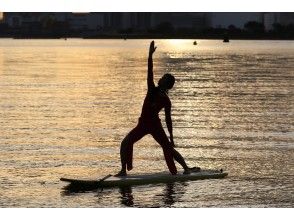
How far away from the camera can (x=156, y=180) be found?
15.8 m

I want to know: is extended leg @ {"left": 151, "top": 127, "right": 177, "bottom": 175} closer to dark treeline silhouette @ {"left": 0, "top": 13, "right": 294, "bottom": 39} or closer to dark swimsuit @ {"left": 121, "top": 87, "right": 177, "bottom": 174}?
dark swimsuit @ {"left": 121, "top": 87, "right": 177, "bottom": 174}

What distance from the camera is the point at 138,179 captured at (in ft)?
51.1

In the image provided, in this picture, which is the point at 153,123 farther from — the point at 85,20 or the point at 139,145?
the point at 85,20

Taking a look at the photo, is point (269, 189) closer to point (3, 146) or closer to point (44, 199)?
point (44, 199)

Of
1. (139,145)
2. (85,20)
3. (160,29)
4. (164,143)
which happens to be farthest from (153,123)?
(85,20)

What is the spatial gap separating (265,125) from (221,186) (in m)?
11.0

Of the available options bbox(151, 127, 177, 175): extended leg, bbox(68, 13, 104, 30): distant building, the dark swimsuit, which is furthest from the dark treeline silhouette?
the dark swimsuit

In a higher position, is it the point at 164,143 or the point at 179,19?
the point at 179,19

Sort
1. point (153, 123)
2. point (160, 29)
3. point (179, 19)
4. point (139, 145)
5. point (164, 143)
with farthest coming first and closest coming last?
1. point (160, 29)
2. point (179, 19)
3. point (139, 145)
4. point (164, 143)
5. point (153, 123)

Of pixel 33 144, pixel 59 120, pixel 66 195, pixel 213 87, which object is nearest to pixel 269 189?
pixel 66 195

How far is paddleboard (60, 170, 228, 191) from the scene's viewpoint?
15211 millimetres

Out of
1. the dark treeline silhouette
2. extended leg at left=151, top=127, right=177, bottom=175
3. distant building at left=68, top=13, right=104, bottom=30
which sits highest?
distant building at left=68, top=13, right=104, bottom=30
